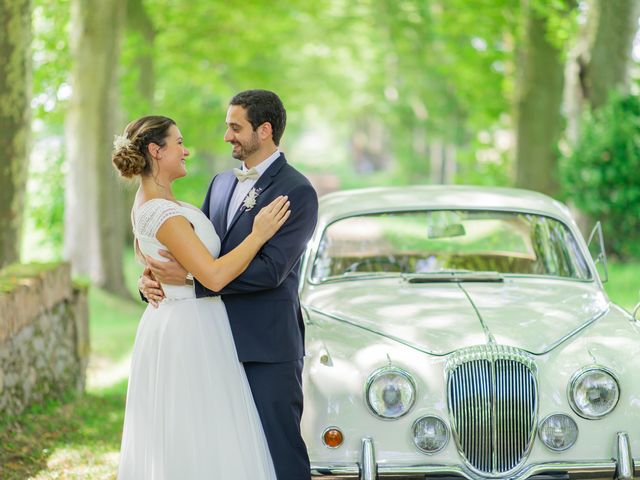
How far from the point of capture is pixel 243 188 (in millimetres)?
4668

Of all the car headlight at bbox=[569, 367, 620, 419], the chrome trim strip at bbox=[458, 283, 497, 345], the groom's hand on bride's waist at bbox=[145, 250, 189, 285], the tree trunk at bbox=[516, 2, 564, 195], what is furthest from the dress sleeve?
the tree trunk at bbox=[516, 2, 564, 195]

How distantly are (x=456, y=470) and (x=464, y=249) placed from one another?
2.62m

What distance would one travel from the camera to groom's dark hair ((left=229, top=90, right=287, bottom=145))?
4434 millimetres

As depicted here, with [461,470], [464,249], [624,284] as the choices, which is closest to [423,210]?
[464,249]

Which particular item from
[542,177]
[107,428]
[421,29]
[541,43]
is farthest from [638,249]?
[421,29]

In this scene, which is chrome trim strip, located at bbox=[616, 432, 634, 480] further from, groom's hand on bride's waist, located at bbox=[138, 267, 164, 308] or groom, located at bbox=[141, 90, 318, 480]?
groom's hand on bride's waist, located at bbox=[138, 267, 164, 308]

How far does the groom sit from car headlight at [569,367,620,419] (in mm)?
1329

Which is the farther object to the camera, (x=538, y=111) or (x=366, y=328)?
(x=538, y=111)

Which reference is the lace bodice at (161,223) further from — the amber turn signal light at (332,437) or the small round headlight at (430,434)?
the small round headlight at (430,434)

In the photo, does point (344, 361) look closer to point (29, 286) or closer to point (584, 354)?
point (584, 354)

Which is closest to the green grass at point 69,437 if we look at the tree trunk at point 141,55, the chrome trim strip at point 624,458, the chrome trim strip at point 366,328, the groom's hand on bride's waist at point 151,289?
the chrome trim strip at point 366,328

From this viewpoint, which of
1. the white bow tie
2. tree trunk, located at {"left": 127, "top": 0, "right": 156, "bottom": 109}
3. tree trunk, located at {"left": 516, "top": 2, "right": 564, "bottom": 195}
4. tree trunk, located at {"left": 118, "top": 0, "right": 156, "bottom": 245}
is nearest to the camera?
the white bow tie

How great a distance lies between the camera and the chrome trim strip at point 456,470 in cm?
472

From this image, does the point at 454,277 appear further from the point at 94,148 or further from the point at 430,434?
the point at 94,148
